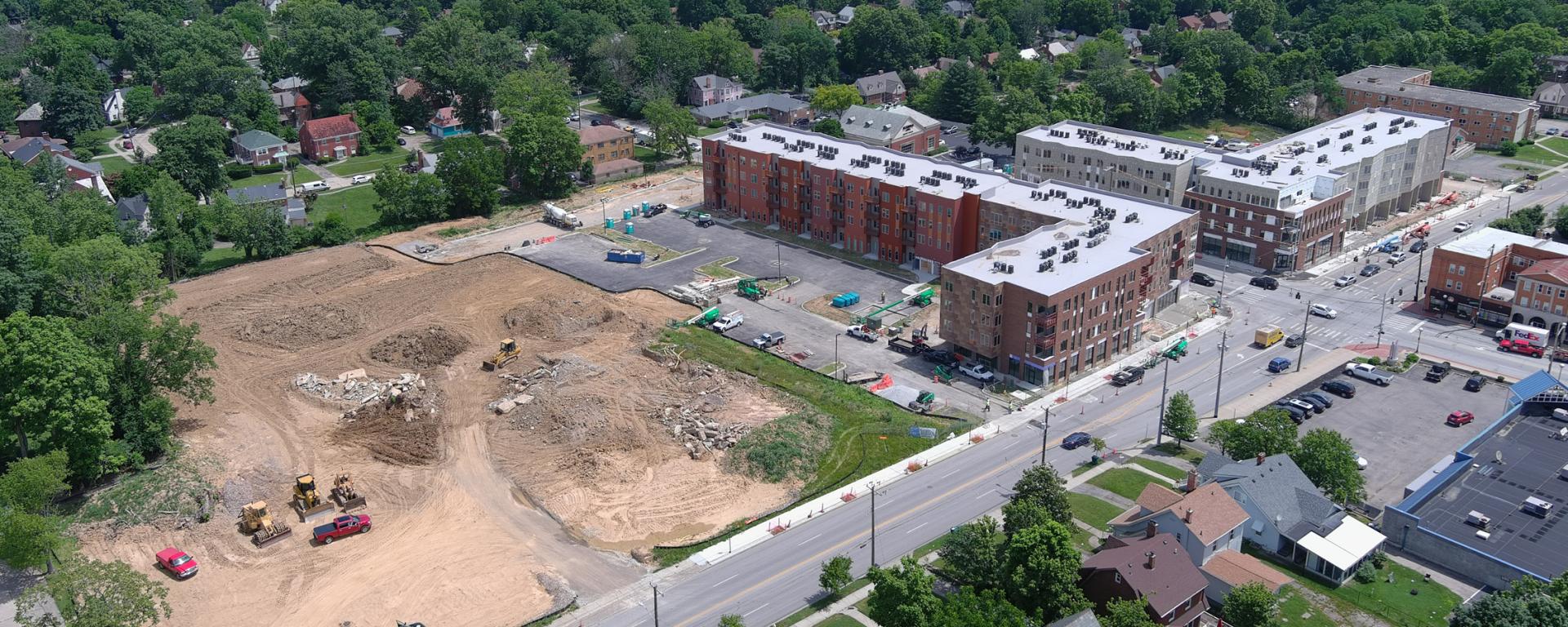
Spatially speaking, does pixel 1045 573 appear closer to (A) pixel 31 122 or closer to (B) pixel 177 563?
(B) pixel 177 563

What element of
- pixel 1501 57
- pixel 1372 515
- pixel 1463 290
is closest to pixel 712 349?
pixel 1372 515

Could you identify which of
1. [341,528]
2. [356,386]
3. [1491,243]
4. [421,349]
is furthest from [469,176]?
[1491,243]

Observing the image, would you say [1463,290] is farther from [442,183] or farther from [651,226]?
[442,183]

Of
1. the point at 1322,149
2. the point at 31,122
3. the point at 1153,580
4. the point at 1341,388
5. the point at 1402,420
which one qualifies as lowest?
the point at 1402,420

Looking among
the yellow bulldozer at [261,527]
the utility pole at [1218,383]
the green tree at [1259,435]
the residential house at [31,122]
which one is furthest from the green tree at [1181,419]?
the residential house at [31,122]

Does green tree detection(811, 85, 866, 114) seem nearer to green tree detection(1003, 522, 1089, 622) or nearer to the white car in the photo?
the white car

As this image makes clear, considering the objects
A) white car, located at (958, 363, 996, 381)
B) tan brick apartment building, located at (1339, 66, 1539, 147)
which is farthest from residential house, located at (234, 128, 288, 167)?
tan brick apartment building, located at (1339, 66, 1539, 147)

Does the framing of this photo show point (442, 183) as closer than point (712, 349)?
No
